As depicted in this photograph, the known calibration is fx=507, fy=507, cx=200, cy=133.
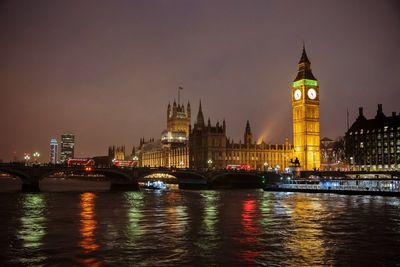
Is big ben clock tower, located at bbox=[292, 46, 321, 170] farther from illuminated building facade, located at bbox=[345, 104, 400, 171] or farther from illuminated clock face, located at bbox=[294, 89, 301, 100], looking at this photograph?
illuminated building facade, located at bbox=[345, 104, 400, 171]

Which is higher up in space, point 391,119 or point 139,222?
point 391,119

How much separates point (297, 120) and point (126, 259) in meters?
146

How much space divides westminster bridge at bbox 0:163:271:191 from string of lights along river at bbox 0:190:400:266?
151 feet

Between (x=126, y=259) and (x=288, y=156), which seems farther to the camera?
(x=288, y=156)

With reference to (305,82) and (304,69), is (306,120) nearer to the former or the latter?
(305,82)

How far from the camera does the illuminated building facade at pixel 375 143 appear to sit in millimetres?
145413

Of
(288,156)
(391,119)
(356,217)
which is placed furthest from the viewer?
(288,156)

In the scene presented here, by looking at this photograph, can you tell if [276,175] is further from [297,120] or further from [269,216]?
[269,216]

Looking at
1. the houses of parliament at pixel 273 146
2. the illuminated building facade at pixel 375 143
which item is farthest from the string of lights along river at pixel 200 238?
the houses of parliament at pixel 273 146

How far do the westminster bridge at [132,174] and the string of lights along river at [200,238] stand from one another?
46039 millimetres

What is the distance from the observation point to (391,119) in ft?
493

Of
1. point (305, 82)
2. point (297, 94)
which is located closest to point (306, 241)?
point (305, 82)

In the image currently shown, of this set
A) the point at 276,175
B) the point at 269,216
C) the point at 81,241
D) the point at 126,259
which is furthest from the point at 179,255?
the point at 276,175

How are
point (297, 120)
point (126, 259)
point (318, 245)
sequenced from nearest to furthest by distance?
point (126, 259)
point (318, 245)
point (297, 120)
